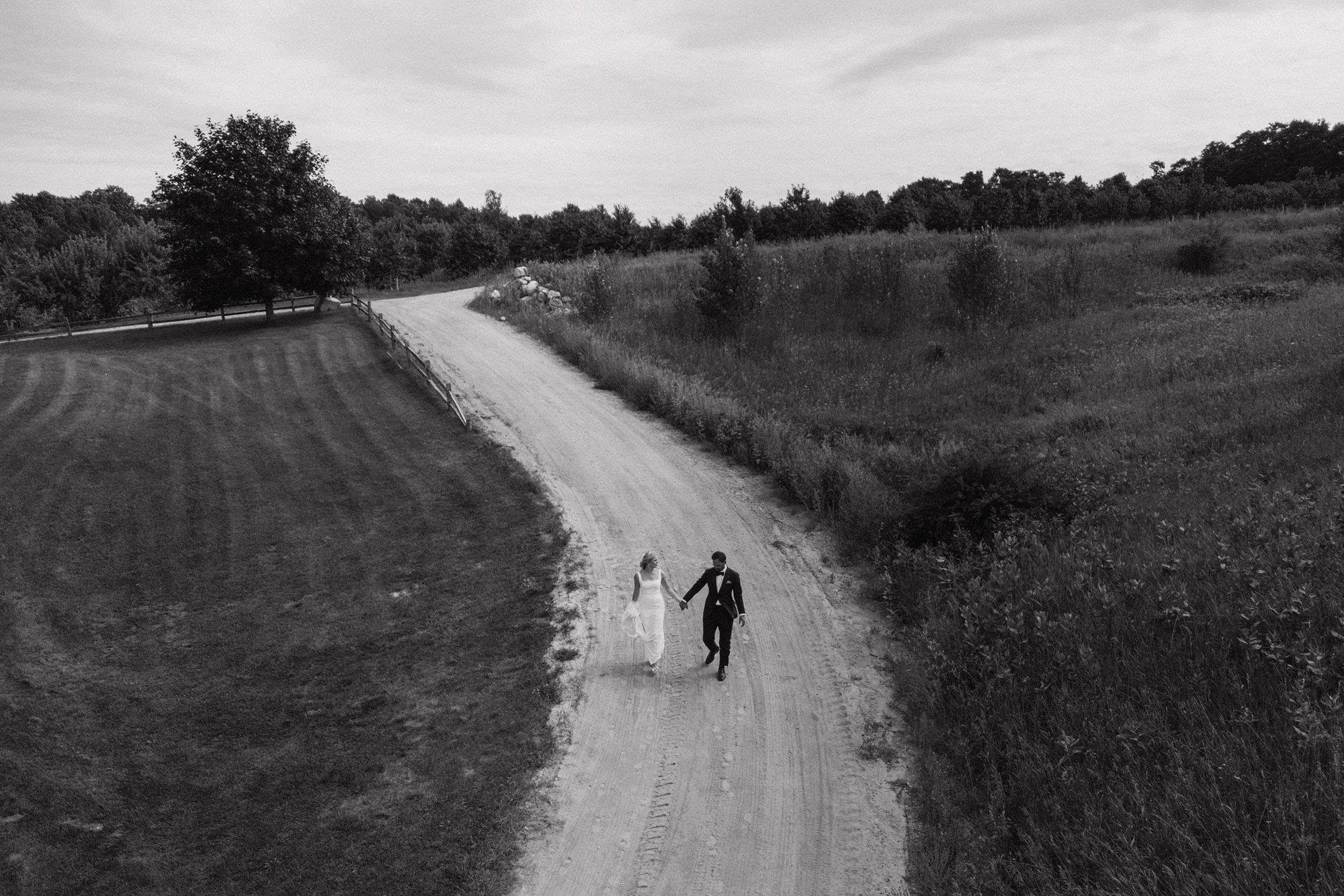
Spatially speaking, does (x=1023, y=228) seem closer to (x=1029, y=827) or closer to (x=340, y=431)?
(x=340, y=431)

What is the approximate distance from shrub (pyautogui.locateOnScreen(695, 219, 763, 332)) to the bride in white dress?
19250 millimetres

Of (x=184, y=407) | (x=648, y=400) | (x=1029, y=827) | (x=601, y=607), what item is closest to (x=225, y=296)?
(x=184, y=407)

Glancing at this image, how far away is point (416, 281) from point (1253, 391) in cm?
5192

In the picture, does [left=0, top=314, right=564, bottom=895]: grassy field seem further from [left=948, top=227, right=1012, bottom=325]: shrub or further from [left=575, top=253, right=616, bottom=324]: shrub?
[left=948, top=227, right=1012, bottom=325]: shrub

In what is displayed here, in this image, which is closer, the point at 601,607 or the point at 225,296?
the point at 601,607

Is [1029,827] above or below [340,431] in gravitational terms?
below

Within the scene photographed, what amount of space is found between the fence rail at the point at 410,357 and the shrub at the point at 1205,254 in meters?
31.0

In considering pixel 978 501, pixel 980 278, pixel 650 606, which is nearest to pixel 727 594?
pixel 650 606

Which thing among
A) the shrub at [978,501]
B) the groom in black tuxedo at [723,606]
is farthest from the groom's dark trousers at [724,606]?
the shrub at [978,501]

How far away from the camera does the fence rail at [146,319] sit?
3762cm

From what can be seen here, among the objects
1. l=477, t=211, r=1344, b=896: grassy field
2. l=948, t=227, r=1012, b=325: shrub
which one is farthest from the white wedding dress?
l=948, t=227, r=1012, b=325: shrub

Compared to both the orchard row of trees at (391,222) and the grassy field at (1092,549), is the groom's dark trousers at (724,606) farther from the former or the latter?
the orchard row of trees at (391,222)

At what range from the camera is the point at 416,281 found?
5672 centimetres

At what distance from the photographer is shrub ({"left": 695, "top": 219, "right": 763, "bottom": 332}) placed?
2853cm
